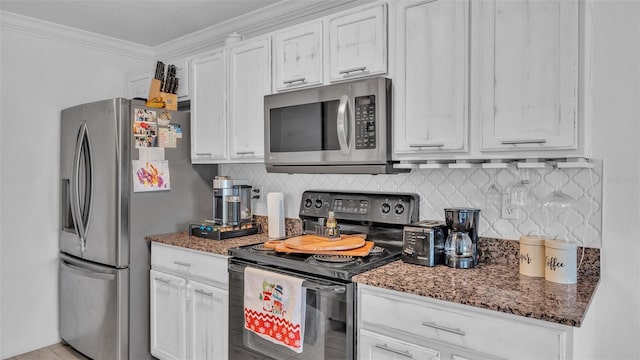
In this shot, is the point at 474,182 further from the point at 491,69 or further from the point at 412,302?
the point at 412,302

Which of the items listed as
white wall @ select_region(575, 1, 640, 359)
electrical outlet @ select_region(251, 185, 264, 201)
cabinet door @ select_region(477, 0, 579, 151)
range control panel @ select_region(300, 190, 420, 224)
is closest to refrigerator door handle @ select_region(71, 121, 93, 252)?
electrical outlet @ select_region(251, 185, 264, 201)

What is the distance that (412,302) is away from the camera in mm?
1577

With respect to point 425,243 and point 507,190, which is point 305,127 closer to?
point 425,243

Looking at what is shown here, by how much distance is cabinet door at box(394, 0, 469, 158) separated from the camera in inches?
69.4

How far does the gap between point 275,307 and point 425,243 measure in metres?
0.75

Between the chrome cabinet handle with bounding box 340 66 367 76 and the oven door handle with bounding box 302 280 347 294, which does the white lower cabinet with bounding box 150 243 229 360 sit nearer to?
the oven door handle with bounding box 302 280 347 294

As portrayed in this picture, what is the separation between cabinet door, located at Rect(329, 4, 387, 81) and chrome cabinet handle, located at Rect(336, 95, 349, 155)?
0.18 metres

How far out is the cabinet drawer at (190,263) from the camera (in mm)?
2314

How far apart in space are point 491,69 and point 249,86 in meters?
1.43

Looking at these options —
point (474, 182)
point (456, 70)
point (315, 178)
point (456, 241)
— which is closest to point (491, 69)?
point (456, 70)

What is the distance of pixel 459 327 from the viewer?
57.7 inches

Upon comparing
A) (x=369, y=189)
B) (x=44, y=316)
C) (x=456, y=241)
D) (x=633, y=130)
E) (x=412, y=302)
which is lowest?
(x=44, y=316)

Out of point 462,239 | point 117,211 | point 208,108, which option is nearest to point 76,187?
point 117,211

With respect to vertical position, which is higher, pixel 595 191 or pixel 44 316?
pixel 595 191
